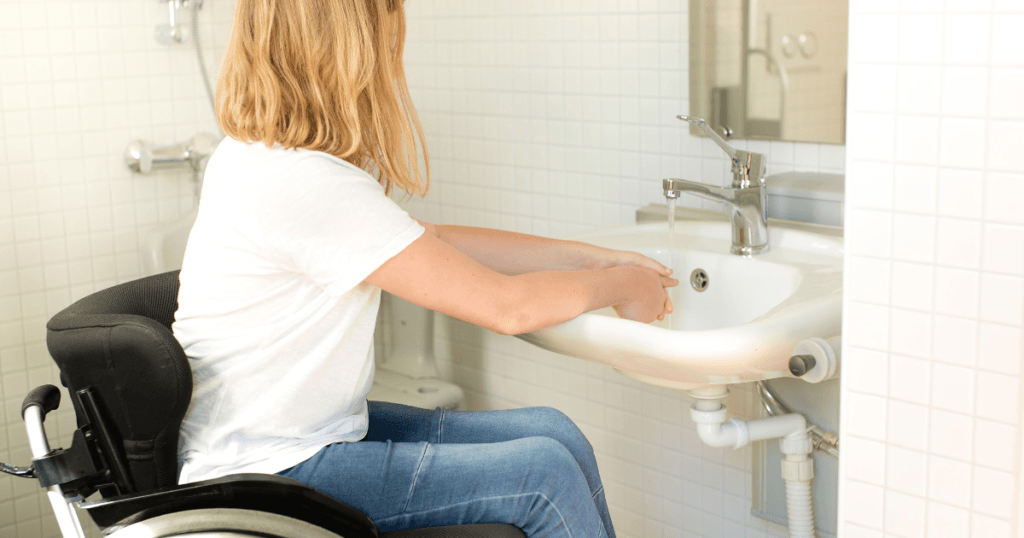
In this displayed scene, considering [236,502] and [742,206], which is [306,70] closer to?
[236,502]

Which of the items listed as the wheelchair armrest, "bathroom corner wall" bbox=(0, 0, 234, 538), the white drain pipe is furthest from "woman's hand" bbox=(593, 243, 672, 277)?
"bathroom corner wall" bbox=(0, 0, 234, 538)

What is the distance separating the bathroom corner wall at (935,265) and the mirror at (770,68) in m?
0.71

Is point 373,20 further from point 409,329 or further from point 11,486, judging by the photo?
point 11,486

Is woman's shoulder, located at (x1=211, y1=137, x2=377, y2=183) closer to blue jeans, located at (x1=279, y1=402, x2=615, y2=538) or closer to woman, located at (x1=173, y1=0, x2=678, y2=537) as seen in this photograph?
woman, located at (x1=173, y1=0, x2=678, y2=537)

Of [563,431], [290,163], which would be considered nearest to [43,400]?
[290,163]

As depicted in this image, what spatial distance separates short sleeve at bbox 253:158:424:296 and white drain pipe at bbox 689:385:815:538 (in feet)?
1.97

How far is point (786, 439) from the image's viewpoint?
1.50 m

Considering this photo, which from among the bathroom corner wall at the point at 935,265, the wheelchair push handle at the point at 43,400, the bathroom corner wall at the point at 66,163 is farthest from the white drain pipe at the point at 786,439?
the bathroom corner wall at the point at 66,163

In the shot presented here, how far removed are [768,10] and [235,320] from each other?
37.5 inches

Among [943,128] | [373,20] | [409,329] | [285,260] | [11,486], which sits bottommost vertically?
[11,486]

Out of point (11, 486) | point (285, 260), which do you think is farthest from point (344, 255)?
point (11, 486)

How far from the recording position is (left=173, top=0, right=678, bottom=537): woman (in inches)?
40.7

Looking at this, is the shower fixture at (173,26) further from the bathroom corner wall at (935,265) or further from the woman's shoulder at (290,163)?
the bathroom corner wall at (935,265)

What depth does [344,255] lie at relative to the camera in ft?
3.34
